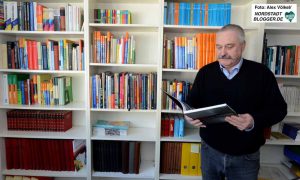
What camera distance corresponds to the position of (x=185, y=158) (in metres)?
2.10

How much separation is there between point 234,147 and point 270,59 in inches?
40.2

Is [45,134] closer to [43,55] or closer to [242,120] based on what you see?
[43,55]

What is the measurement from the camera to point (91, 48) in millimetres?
2006

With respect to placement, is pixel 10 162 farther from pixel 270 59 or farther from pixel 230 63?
pixel 270 59

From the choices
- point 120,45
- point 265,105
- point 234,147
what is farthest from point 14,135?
point 265,105

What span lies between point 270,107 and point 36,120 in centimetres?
203

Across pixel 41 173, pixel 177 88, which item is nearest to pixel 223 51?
pixel 177 88

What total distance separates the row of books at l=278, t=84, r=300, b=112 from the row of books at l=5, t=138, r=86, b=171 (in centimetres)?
202

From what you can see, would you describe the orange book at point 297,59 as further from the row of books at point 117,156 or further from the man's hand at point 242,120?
the row of books at point 117,156

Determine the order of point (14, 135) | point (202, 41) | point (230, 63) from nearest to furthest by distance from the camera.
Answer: point (230, 63)
point (202, 41)
point (14, 135)

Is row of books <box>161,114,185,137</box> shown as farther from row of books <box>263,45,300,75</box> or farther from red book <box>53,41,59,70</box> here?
red book <box>53,41,59,70</box>

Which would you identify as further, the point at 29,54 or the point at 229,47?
the point at 29,54

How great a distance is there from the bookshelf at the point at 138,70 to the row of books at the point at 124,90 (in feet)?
0.18

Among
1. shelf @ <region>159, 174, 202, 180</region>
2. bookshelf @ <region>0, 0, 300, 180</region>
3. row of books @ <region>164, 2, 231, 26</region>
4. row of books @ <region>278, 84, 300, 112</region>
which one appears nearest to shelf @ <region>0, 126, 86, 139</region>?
bookshelf @ <region>0, 0, 300, 180</region>
